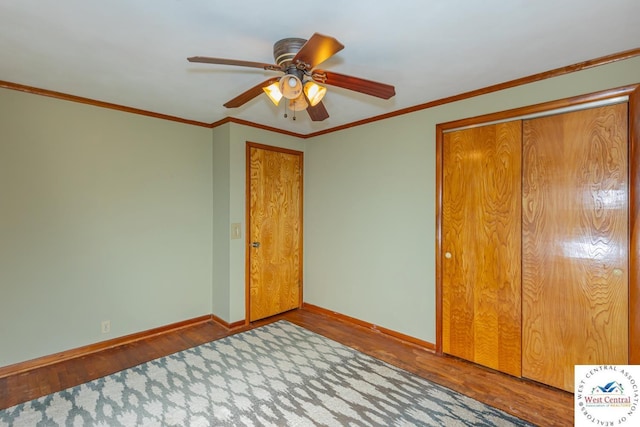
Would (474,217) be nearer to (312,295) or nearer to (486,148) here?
(486,148)

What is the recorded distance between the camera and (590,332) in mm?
2086

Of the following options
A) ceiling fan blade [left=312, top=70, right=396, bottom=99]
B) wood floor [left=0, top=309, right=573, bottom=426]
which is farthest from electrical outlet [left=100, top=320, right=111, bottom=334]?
ceiling fan blade [left=312, top=70, right=396, bottom=99]

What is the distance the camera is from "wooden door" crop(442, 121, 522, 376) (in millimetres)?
2406

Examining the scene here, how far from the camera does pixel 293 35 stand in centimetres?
173

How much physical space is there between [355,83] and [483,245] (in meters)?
1.82

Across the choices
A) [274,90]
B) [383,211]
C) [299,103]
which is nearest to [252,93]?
[274,90]

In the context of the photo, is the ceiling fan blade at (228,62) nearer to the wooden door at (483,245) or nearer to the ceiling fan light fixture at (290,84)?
the ceiling fan light fixture at (290,84)

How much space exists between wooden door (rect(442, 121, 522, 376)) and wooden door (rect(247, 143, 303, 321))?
77.8 inches

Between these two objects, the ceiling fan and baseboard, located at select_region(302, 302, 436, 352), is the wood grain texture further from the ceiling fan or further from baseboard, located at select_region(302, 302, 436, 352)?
the ceiling fan

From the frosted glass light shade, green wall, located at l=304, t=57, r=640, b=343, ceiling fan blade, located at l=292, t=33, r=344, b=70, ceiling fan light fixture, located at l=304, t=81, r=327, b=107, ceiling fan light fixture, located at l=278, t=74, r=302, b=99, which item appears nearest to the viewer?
ceiling fan blade, located at l=292, t=33, r=344, b=70

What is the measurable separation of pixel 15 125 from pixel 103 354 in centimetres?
213

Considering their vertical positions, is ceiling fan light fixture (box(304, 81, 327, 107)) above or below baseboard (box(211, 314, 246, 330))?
above

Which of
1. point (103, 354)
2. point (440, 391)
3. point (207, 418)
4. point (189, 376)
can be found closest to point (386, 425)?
point (440, 391)

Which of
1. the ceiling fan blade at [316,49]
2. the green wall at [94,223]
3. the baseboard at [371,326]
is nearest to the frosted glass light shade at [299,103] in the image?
the ceiling fan blade at [316,49]
